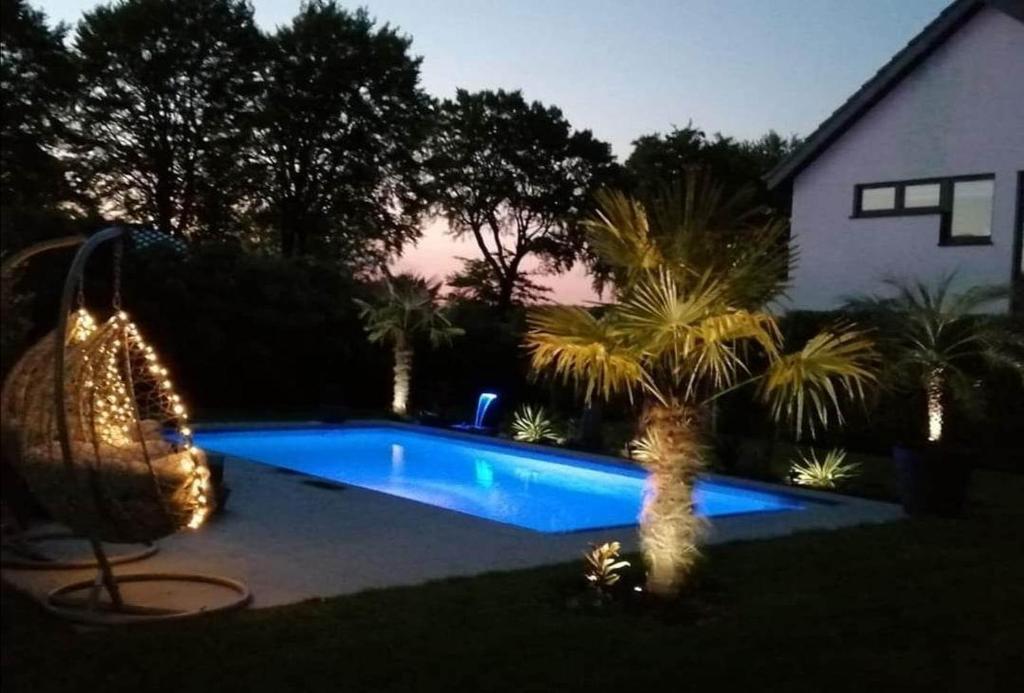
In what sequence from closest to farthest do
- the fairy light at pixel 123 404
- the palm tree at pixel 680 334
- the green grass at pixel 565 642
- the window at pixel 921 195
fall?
1. the green grass at pixel 565 642
2. the fairy light at pixel 123 404
3. the palm tree at pixel 680 334
4. the window at pixel 921 195

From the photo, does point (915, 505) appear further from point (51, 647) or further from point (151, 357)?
point (51, 647)

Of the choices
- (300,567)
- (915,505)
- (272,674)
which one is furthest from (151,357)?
(915,505)

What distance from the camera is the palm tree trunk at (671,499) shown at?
7.46 meters

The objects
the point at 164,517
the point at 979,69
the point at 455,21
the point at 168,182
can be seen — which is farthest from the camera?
the point at 168,182

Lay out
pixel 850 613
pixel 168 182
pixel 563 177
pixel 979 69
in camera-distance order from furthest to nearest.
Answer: pixel 563 177 → pixel 168 182 → pixel 979 69 → pixel 850 613

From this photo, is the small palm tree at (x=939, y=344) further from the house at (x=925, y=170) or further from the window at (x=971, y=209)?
the window at (x=971, y=209)

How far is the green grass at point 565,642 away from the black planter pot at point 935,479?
2.96 meters

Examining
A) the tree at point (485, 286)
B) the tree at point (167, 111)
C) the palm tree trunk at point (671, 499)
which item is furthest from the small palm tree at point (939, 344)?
the tree at point (167, 111)

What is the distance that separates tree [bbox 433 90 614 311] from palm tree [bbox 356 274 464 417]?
611 inches

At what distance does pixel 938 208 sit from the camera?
19562 millimetres

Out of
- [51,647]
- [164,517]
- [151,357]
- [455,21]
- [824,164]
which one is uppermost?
[455,21]

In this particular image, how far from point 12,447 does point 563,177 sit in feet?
104

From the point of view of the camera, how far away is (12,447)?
7.02m

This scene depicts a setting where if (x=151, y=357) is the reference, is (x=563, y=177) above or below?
above
